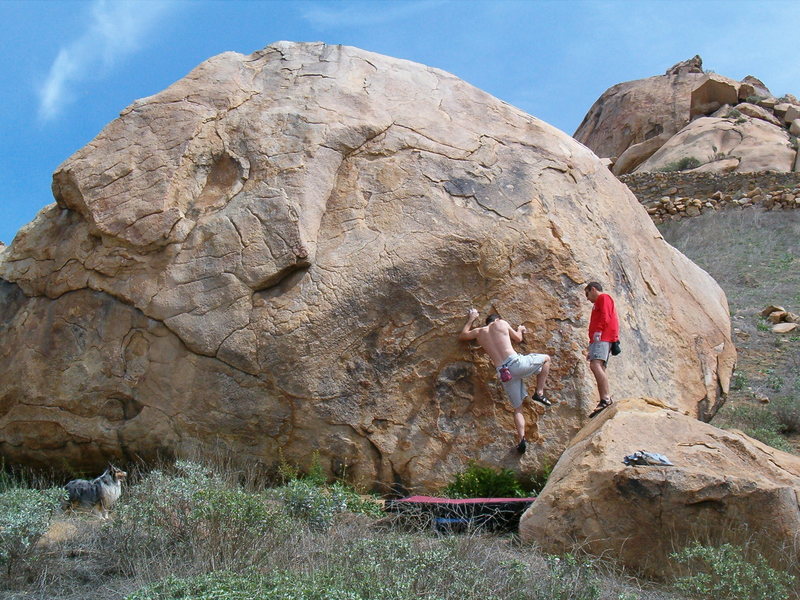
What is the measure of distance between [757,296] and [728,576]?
1035cm

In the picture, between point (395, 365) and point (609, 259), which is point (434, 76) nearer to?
point (609, 259)

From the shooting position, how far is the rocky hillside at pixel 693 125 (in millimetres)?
22562

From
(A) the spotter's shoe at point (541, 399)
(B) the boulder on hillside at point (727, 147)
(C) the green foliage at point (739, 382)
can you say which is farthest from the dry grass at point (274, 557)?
(B) the boulder on hillside at point (727, 147)

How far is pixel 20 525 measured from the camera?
4.66 m

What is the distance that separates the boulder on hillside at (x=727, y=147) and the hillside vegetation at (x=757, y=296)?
3.86 m

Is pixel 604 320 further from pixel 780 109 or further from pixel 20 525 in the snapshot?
pixel 780 109

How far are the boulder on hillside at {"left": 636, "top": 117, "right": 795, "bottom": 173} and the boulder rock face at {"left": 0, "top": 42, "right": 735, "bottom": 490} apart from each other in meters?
16.2

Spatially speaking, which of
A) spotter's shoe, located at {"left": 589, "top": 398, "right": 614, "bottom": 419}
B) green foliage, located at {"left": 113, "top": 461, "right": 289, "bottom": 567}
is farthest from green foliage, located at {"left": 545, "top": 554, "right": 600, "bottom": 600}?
spotter's shoe, located at {"left": 589, "top": 398, "right": 614, "bottom": 419}

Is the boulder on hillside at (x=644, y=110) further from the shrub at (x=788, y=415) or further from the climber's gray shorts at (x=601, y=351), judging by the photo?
the climber's gray shorts at (x=601, y=351)

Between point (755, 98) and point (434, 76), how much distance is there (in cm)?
2173

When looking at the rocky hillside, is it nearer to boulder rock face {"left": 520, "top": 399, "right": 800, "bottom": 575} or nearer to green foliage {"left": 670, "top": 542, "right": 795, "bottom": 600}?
boulder rock face {"left": 520, "top": 399, "right": 800, "bottom": 575}

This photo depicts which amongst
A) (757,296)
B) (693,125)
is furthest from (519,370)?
(693,125)

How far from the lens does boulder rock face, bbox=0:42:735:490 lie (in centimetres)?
636

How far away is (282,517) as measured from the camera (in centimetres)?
496
